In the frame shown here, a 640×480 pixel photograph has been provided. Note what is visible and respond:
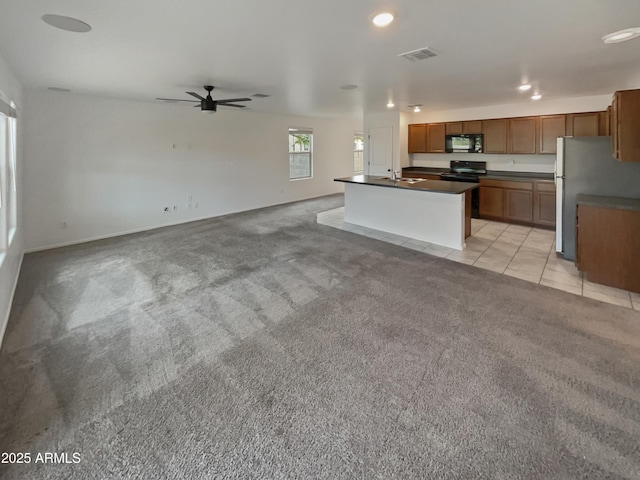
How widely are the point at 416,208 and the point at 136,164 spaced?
203 inches

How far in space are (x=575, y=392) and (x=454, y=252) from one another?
113 inches

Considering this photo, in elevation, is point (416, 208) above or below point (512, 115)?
below

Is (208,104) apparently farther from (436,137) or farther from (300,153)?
(436,137)

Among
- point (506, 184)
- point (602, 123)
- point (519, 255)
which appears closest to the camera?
point (519, 255)

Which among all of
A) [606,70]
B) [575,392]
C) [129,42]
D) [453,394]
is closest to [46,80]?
[129,42]

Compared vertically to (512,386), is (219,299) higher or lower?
higher

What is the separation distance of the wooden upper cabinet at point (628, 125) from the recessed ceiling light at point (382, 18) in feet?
8.31

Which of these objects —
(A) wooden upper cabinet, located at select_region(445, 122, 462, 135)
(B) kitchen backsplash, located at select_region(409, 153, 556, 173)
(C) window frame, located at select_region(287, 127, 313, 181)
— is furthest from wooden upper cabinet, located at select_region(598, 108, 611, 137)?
(C) window frame, located at select_region(287, 127, 313, 181)

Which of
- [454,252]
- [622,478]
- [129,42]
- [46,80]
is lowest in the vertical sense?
[622,478]

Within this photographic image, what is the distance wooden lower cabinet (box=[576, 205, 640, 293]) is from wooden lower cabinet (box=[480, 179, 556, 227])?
245cm

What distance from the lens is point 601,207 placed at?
338 centimetres

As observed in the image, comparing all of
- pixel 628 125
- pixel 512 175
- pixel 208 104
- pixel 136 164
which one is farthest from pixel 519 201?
pixel 136 164

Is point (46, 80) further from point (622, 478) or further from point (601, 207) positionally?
point (601, 207)

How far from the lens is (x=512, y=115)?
21.2 feet
